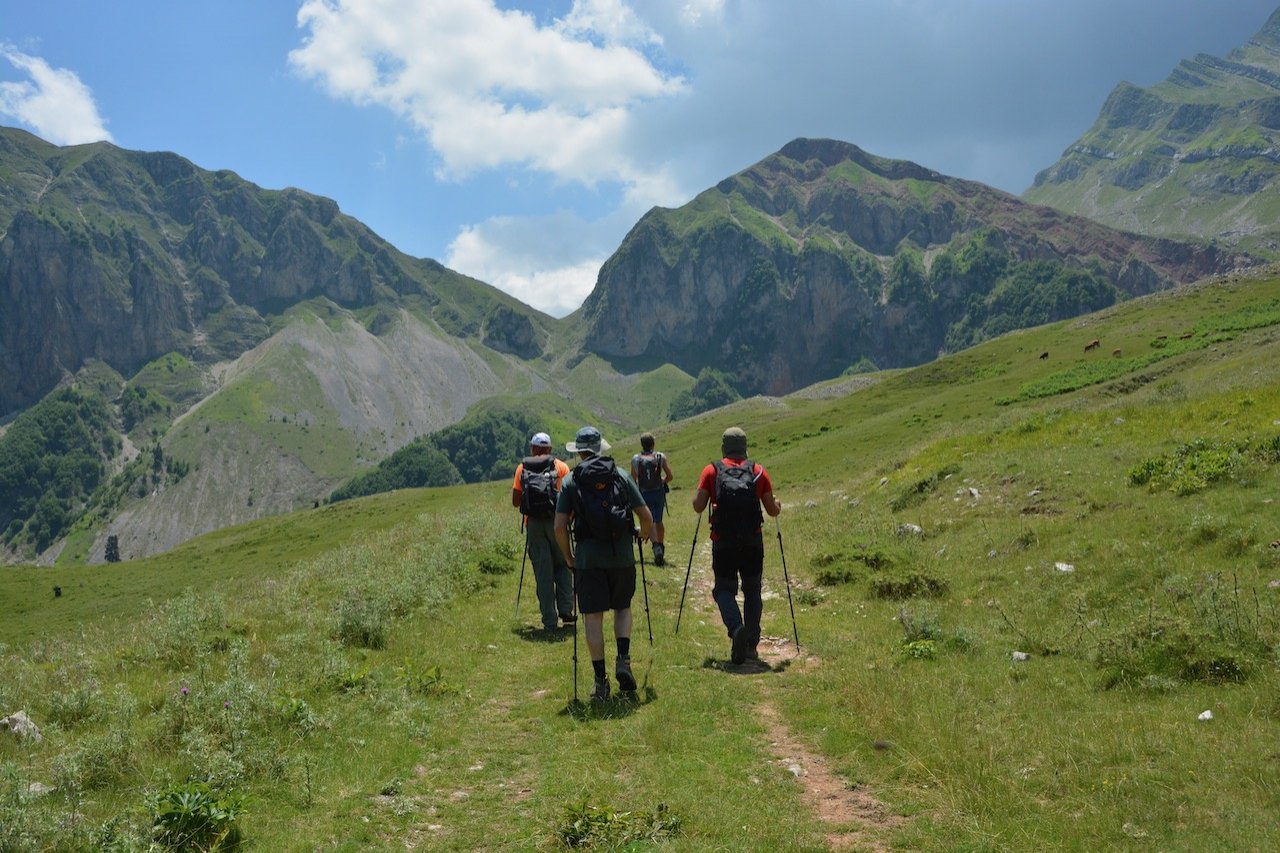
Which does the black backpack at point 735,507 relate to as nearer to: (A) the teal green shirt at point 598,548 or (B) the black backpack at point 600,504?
(A) the teal green shirt at point 598,548

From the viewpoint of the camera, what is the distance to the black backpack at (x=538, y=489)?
1505 cm

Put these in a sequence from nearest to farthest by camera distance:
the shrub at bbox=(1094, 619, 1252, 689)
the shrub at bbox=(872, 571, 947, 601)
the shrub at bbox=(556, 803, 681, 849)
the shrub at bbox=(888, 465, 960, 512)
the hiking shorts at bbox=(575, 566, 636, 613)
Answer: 1. the shrub at bbox=(556, 803, 681, 849)
2. the shrub at bbox=(1094, 619, 1252, 689)
3. the hiking shorts at bbox=(575, 566, 636, 613)
4. the shrub at bbox=(872, 571, 947, 601)
5. the shrub at bbox=(888, 465, 960, 512)

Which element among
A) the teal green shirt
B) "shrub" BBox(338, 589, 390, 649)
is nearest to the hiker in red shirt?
the teal green shirt

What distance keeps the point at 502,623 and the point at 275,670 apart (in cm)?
548

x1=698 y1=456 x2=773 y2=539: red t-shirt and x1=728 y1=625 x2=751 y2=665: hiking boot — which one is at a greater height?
x1=698 y1=456 x2=773 y2=539: red t-shirt

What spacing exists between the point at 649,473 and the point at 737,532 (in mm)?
8373

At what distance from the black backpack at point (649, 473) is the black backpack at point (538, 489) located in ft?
19.1

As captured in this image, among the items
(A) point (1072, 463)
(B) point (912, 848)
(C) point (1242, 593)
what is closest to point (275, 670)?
(B) point (912, 848)

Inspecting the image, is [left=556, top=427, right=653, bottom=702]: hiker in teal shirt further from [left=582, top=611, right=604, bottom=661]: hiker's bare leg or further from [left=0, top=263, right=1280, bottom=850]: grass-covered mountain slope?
[left=0, top=263, right=1280, bottom=850]: grass-covered mountain slope

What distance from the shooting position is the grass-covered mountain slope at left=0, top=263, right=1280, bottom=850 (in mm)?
6668

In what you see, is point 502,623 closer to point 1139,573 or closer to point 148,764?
point 148,764

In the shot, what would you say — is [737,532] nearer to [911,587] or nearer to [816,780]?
[816,780]

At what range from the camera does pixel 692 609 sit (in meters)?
17.5

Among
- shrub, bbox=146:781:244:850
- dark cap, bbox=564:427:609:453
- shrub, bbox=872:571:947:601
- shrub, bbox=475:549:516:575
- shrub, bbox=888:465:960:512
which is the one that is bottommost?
shrub, bbox=872:571:947:601
